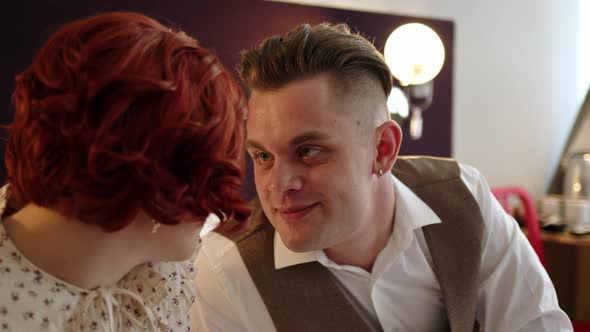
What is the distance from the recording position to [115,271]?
2.64ft

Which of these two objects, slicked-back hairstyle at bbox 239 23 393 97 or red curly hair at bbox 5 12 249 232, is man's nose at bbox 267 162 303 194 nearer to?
slicked-back hairstyle at bbox 239 23 393 97

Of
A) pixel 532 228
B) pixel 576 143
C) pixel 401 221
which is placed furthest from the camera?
pixel 576 143

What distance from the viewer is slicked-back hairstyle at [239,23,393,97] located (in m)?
1.27

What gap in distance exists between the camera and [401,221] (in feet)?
4.75

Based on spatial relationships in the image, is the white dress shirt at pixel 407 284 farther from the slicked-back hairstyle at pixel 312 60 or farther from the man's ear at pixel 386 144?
the slicked-back hairstyle at pixel 312 60

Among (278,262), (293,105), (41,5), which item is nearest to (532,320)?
(278,262)

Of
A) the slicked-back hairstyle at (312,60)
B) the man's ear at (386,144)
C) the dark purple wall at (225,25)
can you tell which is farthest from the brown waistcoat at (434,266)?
the dark purple wall at (225,25)

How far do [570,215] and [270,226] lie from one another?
2.22m

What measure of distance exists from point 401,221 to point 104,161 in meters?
0.92

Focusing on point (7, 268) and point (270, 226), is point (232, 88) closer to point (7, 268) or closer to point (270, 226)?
point (7, 268)

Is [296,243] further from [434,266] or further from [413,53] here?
[413,53]

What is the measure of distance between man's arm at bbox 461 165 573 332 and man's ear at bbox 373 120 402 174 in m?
0.33

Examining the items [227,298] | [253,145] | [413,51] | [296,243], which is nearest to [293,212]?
[296,243]

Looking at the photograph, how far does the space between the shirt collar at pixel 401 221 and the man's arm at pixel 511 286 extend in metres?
0.17
